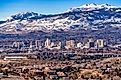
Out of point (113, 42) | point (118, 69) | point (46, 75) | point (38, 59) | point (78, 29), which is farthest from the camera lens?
point (78, 29)

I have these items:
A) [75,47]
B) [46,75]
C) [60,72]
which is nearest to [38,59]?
[60,72]

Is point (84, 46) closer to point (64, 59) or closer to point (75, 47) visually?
point (75, 47)

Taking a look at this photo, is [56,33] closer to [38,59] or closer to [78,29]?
[78,29]

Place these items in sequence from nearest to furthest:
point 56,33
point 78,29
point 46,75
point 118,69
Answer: point 46,75, point 118,69, point 56,33, point 78,29

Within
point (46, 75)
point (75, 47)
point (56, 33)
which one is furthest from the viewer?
point (56, 33)

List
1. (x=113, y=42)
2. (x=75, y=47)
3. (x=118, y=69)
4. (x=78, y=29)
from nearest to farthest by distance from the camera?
(x=118, y=69) → (x=75, y=47) → (x=113, y=42) → (x=78, y=29)

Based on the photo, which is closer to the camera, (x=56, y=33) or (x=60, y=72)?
(x=60, y=72)

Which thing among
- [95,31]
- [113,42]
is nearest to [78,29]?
[95,31]

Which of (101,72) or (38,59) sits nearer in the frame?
(101,72)
